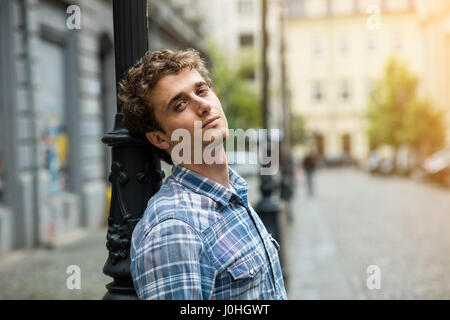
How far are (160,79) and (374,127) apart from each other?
47.5 metres

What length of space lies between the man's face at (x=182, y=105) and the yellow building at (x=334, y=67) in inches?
2287

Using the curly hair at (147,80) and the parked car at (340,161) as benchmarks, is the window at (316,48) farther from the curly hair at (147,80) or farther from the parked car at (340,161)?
the curly hair at (147,80)

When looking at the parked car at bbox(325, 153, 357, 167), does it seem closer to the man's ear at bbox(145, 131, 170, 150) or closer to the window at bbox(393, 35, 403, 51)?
the window at bbox(393, 35, 403, 51)

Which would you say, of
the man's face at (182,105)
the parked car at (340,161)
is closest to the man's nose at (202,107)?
the man's face at (182,105)

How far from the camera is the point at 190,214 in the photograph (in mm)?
1698

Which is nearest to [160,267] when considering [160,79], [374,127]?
[160,79]

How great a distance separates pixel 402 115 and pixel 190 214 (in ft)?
152

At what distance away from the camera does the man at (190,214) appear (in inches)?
63.7

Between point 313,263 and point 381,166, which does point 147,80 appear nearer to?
point 313,263

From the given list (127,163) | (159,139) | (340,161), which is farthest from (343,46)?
(159,139)

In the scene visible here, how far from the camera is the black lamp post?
224 cm

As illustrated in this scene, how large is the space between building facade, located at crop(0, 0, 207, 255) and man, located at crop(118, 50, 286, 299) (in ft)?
27.4

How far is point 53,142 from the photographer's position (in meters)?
11.8
